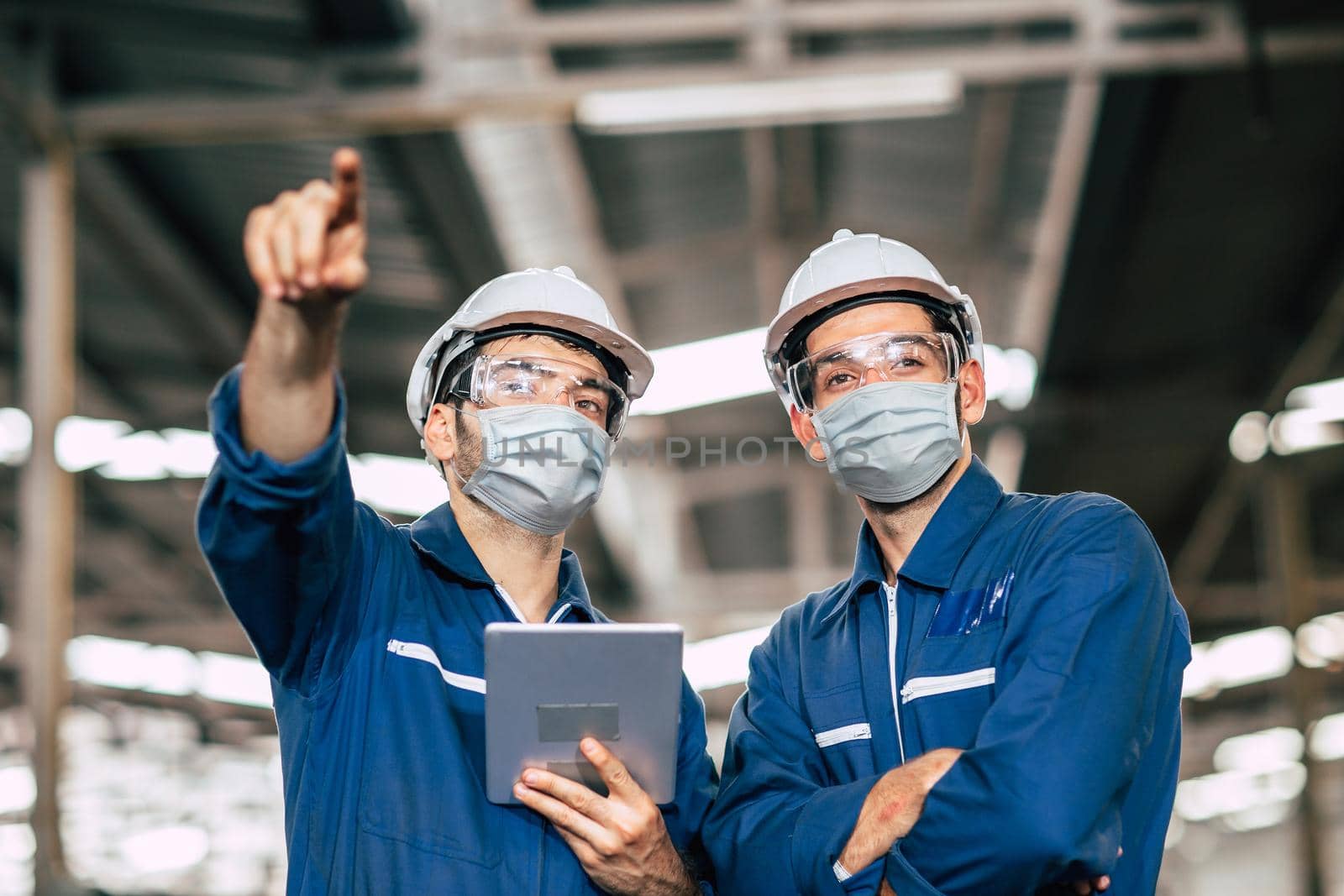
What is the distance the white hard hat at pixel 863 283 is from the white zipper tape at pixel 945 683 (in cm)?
76

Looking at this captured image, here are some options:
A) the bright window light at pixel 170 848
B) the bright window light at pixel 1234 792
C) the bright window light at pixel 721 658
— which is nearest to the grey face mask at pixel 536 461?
the bright window light at pixel 721 658

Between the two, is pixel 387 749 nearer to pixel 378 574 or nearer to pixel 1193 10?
pixel 378 574

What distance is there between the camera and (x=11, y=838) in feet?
60.5

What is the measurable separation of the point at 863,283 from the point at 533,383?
75 cm

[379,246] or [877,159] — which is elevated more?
[877,159]

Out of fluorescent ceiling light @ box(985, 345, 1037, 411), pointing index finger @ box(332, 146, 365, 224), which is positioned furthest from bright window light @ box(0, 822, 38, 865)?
pointing index finger @ box(332, 146, 365, 224)

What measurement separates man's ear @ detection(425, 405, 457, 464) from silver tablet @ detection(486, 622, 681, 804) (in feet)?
2.25

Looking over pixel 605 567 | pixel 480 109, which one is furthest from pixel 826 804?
pixel 605 567

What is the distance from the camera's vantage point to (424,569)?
2.63 metres

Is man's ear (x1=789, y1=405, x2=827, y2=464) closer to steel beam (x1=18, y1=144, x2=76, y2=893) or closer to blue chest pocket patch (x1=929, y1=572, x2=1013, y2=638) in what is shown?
blue chest pocket patch (x1=929, y1=572, x2=1013, y2=638)

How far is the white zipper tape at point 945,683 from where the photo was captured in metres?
2.32

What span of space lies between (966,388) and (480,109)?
4394mm

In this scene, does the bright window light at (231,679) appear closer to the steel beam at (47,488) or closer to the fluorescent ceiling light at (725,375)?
the fluorescent ceiling light at (725,375)

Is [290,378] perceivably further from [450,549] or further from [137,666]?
[137,666]
